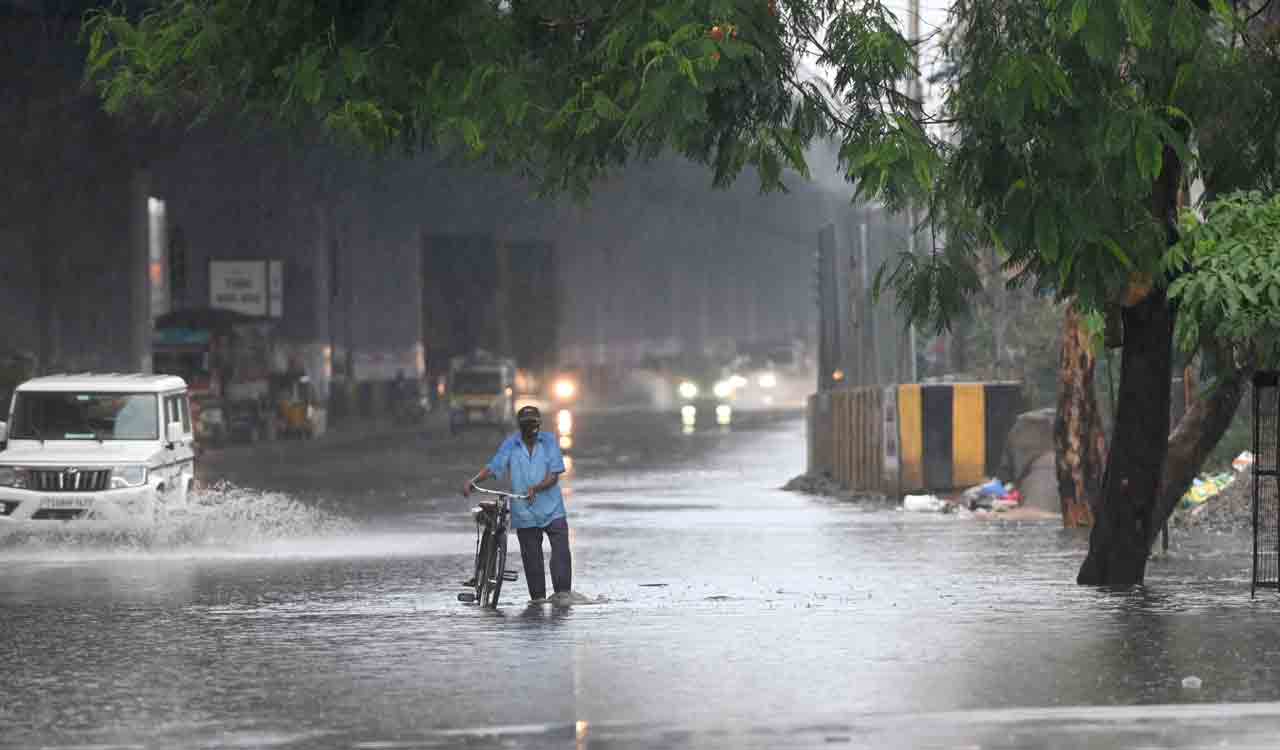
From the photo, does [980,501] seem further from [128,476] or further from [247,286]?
[247,286]

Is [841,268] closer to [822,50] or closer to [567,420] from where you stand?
[822,50]

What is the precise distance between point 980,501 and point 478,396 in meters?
40.3

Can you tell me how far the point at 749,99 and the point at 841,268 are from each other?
2365 centimetres

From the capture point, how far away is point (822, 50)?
16562 mm

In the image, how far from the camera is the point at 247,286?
79562mm

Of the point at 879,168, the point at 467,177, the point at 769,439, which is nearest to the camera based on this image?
the point at 879,168

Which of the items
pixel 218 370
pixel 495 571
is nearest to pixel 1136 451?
pixel 495 571

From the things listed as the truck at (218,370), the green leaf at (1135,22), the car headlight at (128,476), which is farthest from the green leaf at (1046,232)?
the truck at (218,370)

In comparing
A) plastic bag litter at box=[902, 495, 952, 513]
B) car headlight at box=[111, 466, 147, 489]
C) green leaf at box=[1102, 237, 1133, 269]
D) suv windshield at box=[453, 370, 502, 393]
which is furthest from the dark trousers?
suv windshield at box=[453, 370, 502, 393]

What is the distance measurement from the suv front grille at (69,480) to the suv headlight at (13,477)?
93mm

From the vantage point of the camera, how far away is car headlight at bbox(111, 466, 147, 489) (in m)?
25.4

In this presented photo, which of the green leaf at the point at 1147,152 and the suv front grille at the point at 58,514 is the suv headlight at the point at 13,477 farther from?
the green leaf at the point at 1147,152

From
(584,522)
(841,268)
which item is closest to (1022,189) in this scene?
(584,522)

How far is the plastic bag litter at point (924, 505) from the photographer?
32062 mm
